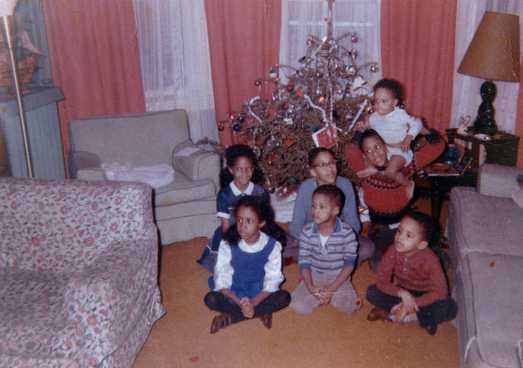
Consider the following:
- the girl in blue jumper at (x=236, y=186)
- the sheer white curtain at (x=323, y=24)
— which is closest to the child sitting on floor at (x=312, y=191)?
the girl in blue jumper at (x=236, y=186)

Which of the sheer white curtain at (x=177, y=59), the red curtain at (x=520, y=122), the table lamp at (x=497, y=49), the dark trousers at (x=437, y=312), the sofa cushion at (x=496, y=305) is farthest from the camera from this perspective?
the sheer white curtain at (x=177, y=59)

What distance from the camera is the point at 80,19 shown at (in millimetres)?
4180

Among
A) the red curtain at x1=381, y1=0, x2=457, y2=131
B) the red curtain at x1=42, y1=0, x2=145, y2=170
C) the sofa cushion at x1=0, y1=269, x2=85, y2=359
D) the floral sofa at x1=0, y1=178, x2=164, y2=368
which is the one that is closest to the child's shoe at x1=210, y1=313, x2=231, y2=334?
the floral sofa at x1=0, y1=178, x2=164, y2=368

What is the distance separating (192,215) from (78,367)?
1.68 m

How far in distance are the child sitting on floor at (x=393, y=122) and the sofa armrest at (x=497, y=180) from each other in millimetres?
510

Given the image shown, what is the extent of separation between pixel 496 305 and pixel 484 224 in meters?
0.81

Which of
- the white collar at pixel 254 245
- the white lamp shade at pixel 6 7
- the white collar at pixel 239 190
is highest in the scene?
the white lamp shade at pixel 6 7

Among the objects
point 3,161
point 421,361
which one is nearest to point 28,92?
point 3,161

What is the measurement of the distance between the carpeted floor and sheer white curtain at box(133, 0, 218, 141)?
230 cm

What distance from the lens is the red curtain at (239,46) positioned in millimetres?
4477

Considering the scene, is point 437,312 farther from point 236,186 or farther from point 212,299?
point 236,186

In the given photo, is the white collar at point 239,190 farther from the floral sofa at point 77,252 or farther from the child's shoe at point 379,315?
the child's shoe at point 379,315

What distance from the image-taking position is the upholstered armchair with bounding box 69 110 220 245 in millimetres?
3518

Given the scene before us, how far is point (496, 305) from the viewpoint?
2088 millimetres
